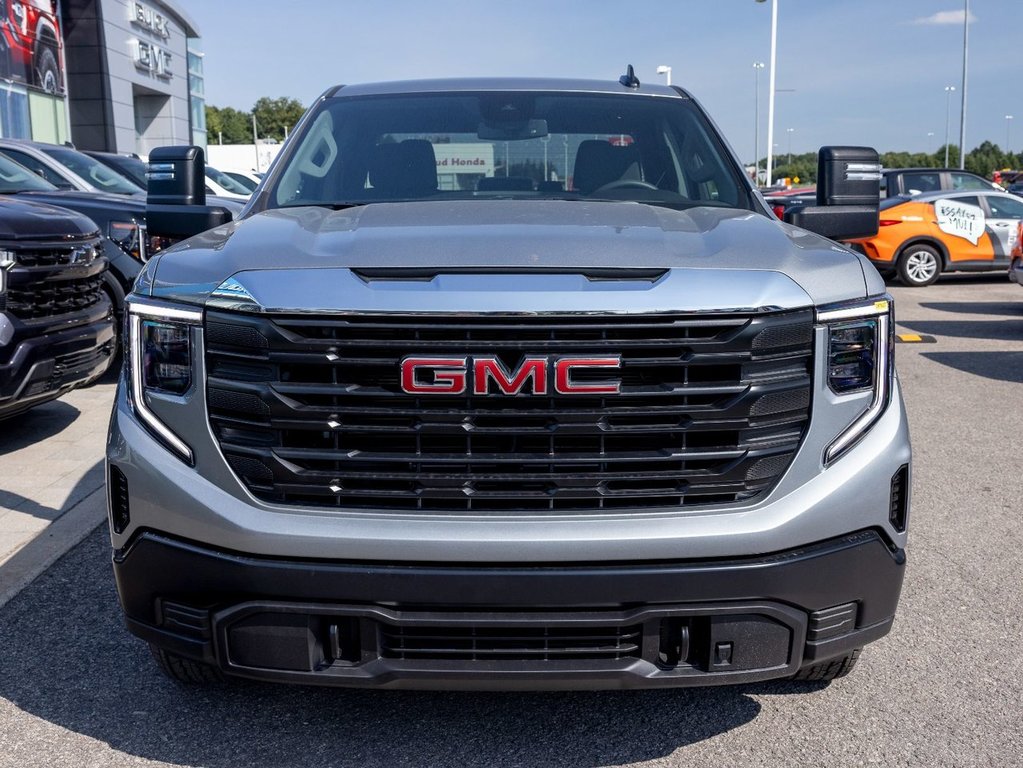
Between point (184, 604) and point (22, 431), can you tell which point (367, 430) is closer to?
point (184, 604)

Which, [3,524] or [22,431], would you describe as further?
[22,431]

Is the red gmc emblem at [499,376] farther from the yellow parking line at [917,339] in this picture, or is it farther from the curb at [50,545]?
the yellow parking line at [917,339]

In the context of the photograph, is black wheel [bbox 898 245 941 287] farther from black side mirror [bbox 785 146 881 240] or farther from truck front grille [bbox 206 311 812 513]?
truck front grille [bbox 206 311 812 513]

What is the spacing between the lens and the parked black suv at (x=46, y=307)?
5680mm

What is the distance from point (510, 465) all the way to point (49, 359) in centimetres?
411

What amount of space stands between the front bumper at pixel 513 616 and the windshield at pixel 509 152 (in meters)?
1.55

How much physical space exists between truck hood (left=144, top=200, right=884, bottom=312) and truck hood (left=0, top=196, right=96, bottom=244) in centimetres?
325

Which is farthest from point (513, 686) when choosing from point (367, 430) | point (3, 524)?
point (3, 524)

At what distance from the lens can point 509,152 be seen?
13.6ft

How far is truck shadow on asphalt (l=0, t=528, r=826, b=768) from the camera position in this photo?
9.70 ft

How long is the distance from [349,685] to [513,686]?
395 millimetres

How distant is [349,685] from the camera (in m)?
2.64

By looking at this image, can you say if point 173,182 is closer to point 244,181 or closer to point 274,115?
point 244,181

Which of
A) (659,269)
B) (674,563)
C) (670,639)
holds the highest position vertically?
(659,269)
